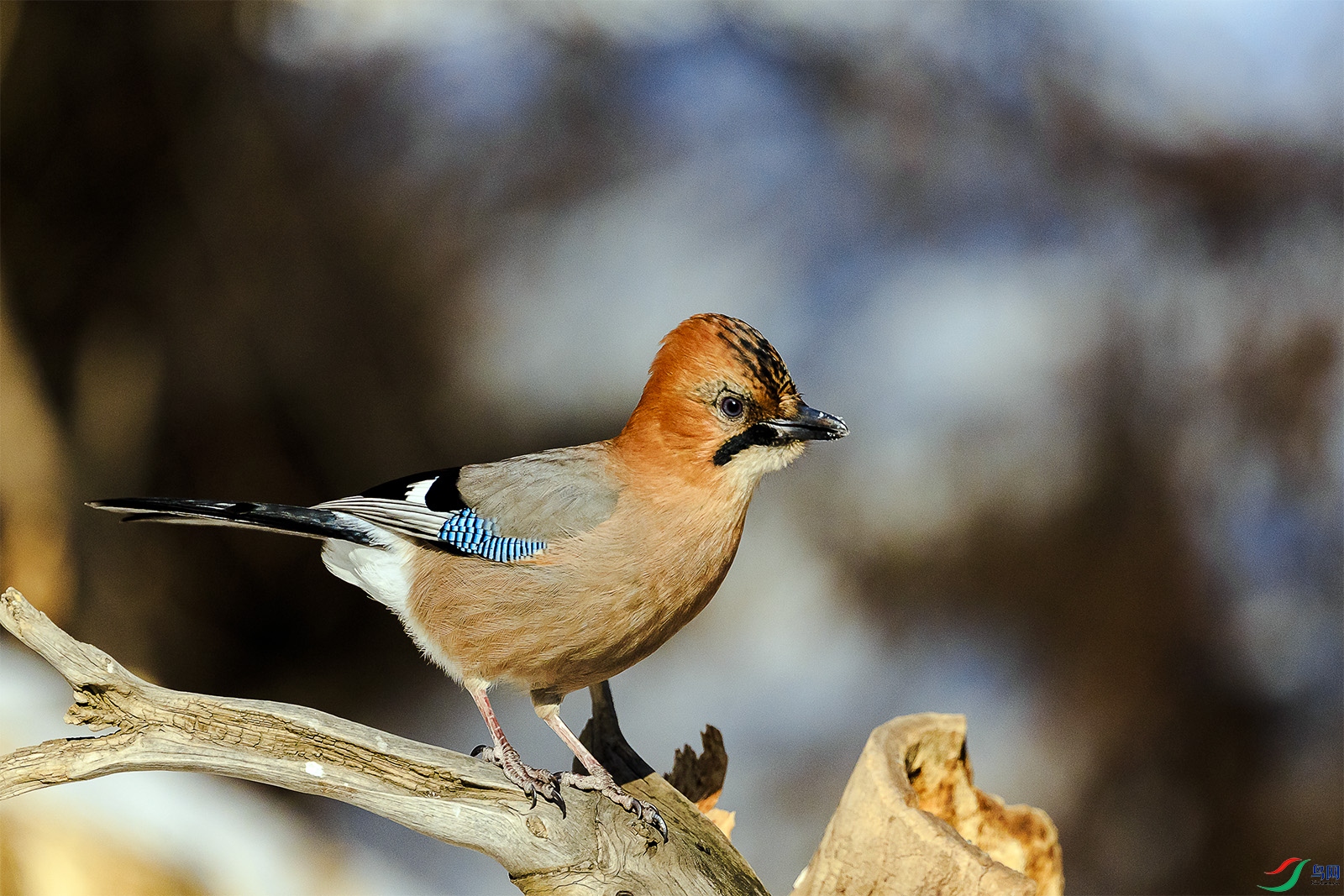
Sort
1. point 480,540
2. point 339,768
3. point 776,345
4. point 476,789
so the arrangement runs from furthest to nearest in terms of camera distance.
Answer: point 776,345 → point 480,540 → point 476,789 → point 339,768

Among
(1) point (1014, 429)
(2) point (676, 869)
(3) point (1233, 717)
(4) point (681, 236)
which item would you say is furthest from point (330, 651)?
(3) point (1233, 717)

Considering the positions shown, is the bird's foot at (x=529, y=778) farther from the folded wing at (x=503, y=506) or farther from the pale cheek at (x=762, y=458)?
the pale cheek at (x=762, y=458)

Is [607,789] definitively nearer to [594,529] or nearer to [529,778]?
[529,778]

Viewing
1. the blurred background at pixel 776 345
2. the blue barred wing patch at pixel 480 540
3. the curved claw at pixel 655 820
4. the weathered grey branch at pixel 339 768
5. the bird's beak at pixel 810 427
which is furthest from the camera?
the blurred background at pixel 776 345

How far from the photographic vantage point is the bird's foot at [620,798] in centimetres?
281

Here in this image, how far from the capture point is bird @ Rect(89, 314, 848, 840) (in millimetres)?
2629

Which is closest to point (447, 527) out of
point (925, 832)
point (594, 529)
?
point (594, 529)

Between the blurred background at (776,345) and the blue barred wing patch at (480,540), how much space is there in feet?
7.87

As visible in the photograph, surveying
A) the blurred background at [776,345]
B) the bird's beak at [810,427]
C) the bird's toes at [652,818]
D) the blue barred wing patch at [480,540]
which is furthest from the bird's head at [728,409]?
the blurred background at [776,345]

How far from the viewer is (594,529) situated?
270 cm

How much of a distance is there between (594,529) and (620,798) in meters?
0.75

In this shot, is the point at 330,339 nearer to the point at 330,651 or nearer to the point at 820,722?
the point at 330,651

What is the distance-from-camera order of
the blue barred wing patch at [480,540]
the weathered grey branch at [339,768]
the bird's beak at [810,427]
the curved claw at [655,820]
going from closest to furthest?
the weathered grey branch at [339,768], the bird's beak at [810,427], the blue barred wing patch at [480,540], the curved claw at [655,820]

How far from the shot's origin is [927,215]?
5.36 metres
